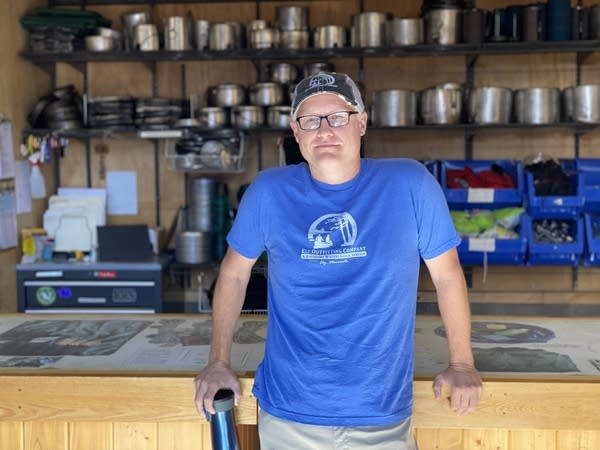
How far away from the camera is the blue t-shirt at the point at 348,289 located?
1330mm

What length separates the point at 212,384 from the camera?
145 centimetres

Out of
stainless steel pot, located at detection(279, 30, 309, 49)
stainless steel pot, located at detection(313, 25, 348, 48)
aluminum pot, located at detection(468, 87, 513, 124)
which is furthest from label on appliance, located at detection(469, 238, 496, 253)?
stainless steel pot, located at detection(279, 30, 309, 49)

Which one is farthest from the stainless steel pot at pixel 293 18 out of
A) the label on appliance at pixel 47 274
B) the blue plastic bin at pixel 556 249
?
the label on appliance at pixel 47 274

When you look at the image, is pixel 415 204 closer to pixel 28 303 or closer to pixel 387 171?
pixel 387 171

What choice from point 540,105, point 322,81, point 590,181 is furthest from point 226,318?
point 590,181

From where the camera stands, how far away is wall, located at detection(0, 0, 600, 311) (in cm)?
416

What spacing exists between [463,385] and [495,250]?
2.43 metres

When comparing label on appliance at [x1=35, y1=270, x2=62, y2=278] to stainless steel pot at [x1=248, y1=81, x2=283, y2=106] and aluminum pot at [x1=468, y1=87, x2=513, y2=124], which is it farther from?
aluminum pot at [x1=468, y1=87, x2=513, y2=124]

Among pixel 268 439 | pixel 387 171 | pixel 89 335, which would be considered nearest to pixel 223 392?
pixel 268 439

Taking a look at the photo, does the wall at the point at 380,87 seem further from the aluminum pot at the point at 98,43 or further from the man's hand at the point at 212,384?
the man's hand at the point at 212,384

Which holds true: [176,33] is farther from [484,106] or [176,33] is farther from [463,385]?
[463,385]

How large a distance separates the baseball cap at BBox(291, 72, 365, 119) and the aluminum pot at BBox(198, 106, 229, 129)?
8.18 ft

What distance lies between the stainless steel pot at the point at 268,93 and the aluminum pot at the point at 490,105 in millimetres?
1024

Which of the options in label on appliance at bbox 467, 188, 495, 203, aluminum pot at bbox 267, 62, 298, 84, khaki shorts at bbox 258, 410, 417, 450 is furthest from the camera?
aluminum pot at bbox 267, 62, 298, 84
